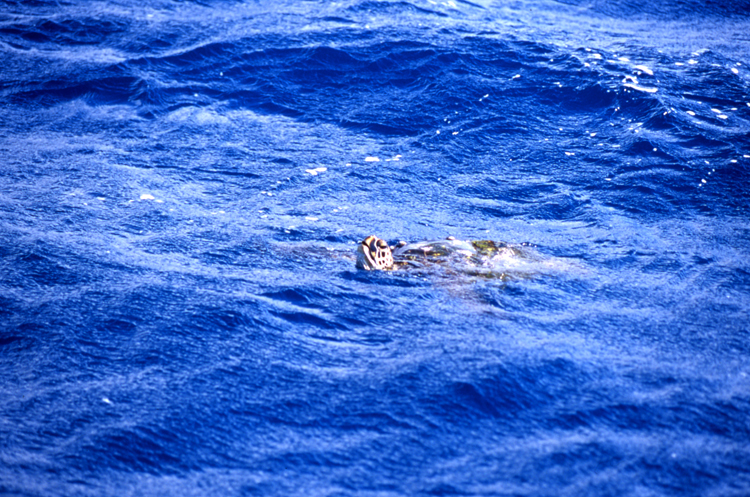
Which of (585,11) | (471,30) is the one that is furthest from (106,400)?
(585,11)

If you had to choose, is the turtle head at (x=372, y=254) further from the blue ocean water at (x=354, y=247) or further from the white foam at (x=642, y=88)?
the white foam at (x=642, y=88)

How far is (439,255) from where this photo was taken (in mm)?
4914

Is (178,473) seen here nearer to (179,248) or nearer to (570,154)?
(179,248)

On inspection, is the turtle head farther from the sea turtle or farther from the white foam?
the white foam

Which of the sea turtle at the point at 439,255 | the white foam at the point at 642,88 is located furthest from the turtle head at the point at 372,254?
the white foam at the point at 642,88

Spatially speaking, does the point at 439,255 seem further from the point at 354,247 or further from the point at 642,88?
the point at 642,88

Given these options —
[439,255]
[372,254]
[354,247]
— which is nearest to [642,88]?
[439,255]

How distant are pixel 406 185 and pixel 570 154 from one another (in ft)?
5.73

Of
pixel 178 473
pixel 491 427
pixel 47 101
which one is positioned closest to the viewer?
pixel 178 473

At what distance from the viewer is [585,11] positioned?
35.4ft

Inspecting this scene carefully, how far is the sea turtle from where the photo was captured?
15.5ft

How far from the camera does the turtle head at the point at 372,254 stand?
183 inches

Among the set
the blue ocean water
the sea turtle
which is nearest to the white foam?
the blue ocean water

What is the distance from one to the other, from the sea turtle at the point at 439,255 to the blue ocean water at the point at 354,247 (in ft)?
0.34
